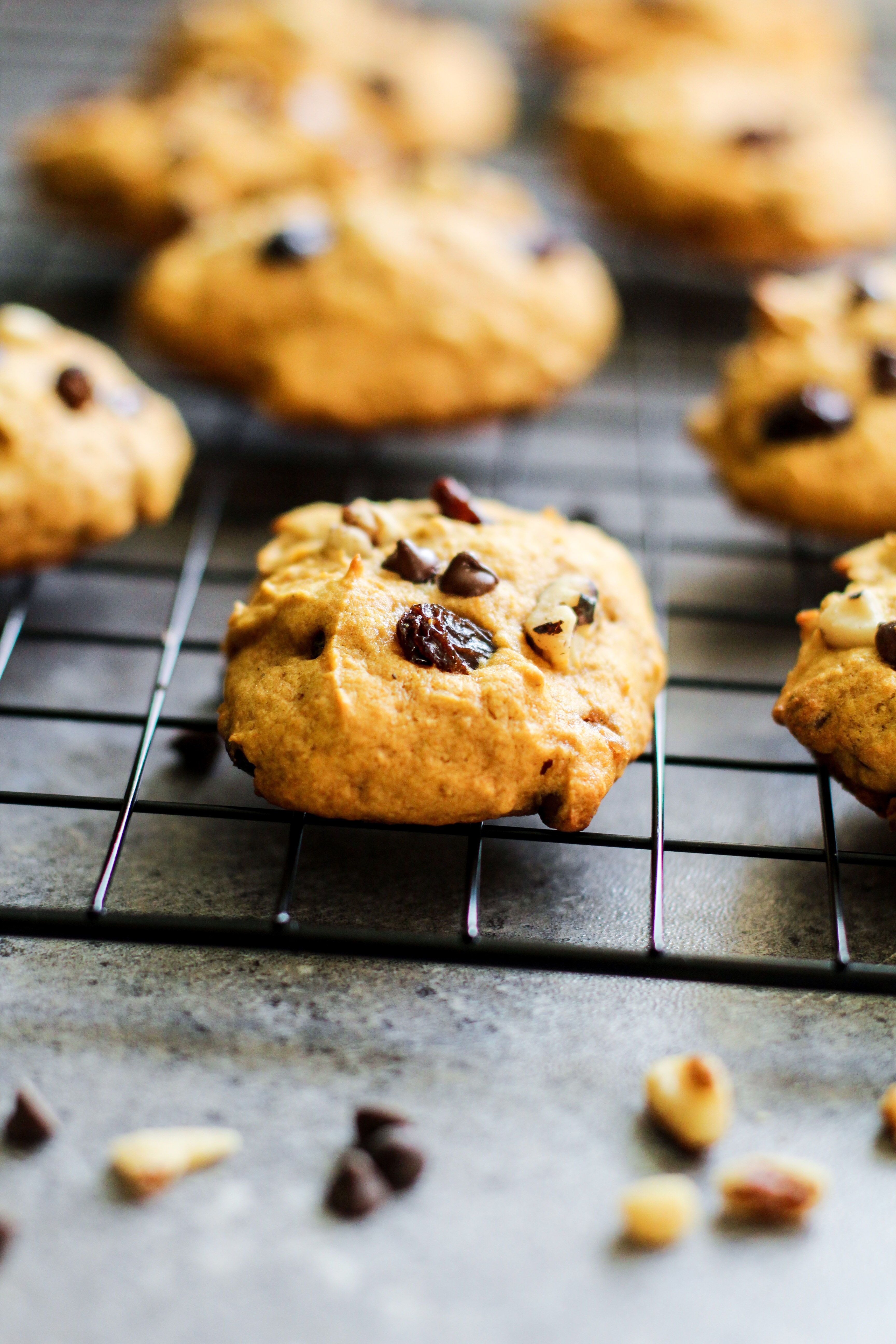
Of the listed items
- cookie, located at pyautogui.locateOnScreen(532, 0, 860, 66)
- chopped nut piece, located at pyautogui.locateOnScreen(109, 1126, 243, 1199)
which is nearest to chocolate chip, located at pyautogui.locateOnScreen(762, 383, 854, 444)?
chopped nut piece, located at pyautogui.locateOnScreen(109, 1126, 243, 1199)

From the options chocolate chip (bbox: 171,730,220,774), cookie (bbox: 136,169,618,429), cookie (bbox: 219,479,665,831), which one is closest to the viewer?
cookie (bbox: 219,479,665,831)

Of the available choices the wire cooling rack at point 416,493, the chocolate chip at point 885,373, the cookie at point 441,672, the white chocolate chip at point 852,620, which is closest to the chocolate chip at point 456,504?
the cookie at point 441,672

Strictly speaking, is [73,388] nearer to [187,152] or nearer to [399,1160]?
[187,152]

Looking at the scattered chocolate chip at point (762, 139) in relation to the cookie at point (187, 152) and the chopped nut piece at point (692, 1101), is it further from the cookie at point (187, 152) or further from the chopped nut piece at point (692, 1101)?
the chopped nut piece at point (692, 1101)

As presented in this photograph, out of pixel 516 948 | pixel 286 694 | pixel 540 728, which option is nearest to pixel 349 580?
pixel 286 694

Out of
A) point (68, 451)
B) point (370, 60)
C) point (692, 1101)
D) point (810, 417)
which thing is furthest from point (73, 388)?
point (370, 60)

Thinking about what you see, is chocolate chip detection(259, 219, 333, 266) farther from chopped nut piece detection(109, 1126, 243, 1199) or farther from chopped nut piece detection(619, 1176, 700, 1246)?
chopped nut piece detection(619, 1176, 700, 1246)
